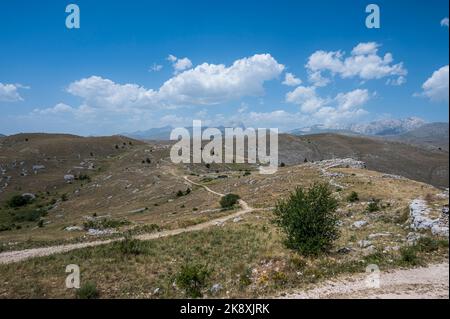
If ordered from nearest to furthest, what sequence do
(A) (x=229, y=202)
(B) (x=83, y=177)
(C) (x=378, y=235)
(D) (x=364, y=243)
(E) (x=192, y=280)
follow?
(E) (x=192, y=280), (D) (x=364, y=243), (C) (x=378, y=235), (A) (x=229, y=202), (B) (x=83, y=177)

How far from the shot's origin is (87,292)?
20.1 m

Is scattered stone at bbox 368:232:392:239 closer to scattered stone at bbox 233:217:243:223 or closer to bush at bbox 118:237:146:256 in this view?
scattered stone at bbox 233:217:243:223

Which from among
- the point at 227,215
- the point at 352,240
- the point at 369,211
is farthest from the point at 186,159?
the point at 352,240

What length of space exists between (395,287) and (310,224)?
9793mm

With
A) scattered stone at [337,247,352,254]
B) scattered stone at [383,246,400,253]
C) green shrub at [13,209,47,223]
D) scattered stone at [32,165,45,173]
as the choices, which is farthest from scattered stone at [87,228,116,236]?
scattered stone at [32,165,45,173]

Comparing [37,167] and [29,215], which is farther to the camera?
[37,167]

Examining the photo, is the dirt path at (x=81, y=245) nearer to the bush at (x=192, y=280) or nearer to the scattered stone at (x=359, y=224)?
the scattered stone at (x=359, y=224)

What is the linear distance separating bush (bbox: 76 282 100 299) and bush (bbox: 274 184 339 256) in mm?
13869

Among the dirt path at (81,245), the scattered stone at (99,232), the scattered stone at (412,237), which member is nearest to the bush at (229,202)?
the dirt path at (81,245)

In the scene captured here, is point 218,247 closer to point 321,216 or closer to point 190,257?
point 190,257

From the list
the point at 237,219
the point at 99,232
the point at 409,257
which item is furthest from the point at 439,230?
the point at 99,232

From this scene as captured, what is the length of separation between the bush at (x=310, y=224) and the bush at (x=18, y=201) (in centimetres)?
8697

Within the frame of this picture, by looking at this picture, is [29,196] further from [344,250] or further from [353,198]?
[344,250]

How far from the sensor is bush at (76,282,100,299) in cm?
1982
